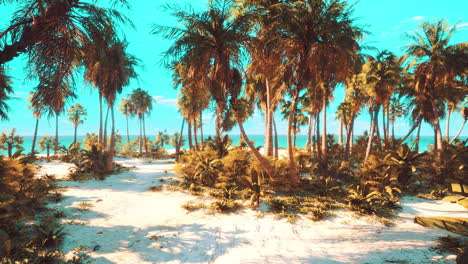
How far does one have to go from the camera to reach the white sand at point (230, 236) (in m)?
4.89

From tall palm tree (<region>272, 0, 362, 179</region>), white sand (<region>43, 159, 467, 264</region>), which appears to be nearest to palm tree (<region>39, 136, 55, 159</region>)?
white sand (<region>43, 159, 467, 264</region>)

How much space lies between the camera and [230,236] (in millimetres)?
5840

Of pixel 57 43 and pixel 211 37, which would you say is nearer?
pixel 57 43

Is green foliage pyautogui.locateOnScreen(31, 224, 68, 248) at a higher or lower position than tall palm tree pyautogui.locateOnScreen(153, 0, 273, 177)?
lower

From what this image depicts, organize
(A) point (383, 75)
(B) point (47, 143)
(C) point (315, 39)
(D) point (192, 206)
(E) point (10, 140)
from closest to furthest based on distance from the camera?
(D) point (192, 206)
(C) point (315, 39)
(A) point (383, 75)
(E) point (10, 140)
(B) point (47, 143)

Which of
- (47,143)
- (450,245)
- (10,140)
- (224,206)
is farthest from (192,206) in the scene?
(47,143)

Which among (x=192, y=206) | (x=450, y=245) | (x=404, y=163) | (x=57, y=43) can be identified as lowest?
(x=450, y=245)

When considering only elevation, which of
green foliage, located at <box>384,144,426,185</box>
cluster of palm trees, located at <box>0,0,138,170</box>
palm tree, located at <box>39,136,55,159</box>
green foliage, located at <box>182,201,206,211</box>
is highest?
cluster of palm trees, located at <box>0,0,138,170</box>

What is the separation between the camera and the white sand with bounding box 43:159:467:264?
193 inches

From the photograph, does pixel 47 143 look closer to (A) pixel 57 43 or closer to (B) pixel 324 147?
(A) pixel 57 43

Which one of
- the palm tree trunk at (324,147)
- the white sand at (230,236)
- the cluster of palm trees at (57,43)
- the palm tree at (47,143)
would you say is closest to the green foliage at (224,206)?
the white sand at (230,236)

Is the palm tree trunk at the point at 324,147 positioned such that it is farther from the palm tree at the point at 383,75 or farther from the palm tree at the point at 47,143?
the palm tree at the point at 47,143

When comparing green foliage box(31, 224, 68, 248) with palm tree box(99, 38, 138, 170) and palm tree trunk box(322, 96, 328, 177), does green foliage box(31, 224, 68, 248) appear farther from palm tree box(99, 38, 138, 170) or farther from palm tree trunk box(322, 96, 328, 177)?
palm tree trunk box(322, 96, 328, 177)

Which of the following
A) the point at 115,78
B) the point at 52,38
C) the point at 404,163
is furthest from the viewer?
the point at 115,78
